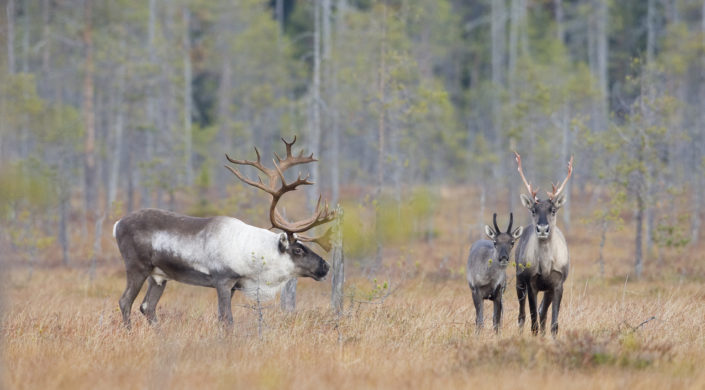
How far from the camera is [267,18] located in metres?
35.7

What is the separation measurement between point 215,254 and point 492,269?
3.23 metres

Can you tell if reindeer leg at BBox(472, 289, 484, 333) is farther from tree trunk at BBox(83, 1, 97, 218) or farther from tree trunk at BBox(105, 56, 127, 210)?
tree trunk at BBox(83, 1, 97, 218)

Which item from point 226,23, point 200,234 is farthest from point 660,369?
point 226,23

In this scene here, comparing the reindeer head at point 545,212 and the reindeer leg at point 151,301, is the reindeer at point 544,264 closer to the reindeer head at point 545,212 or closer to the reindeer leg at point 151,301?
the reindeer head at point 545,212

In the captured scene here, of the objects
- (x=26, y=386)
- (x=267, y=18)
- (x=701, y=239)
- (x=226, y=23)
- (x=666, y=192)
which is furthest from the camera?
(x=226, y=23)

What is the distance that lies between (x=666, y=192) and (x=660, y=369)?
11.2m

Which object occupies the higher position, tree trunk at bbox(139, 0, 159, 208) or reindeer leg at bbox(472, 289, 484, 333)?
tree trunk at bbox(139, 0, 159, 208)

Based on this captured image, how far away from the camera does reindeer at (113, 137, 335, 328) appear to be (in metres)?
9.35

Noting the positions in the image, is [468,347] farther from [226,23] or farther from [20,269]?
[226,23]

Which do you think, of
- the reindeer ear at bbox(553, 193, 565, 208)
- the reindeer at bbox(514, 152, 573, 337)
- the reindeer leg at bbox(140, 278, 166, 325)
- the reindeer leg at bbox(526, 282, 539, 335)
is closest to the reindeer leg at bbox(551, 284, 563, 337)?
the reindeer at bbox(514, 152, 573, 337)

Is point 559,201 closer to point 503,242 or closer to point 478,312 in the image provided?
point 503,242

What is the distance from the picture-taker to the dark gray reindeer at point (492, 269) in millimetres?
9031

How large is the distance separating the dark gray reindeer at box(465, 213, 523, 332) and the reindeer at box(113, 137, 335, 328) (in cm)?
180

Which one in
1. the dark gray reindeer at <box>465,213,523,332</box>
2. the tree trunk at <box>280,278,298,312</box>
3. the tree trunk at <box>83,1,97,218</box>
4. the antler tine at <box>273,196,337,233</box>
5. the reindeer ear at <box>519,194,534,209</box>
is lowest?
the tree trunk at <box>280,278,298,312</box>
